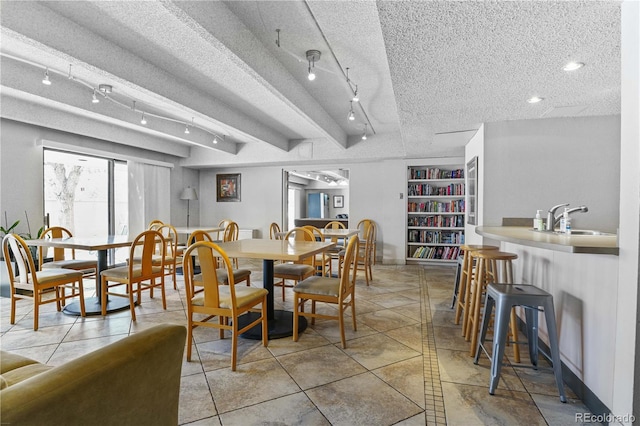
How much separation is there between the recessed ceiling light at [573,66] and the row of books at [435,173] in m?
4.13

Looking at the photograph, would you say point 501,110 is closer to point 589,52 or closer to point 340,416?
point 589,52

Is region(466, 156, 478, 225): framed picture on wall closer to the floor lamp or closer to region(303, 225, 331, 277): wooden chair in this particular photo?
region(303, 225, 331, 277): wooden chair

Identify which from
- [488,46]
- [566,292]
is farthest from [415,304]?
[488,46]

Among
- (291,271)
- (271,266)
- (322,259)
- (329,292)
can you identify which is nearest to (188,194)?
(322,259)

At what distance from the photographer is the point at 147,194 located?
22.2 feet

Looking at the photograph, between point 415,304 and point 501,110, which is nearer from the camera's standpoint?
point 501,110

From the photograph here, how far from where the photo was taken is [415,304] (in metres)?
3.77

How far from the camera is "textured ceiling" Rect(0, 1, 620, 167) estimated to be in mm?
1818

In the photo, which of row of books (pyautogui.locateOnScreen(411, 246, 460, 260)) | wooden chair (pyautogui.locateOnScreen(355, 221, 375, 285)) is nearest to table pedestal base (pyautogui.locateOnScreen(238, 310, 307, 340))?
wooden chair (pyautogui.locateOnScreen(355, 221, 375, 285))

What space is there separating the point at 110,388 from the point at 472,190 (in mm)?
4754

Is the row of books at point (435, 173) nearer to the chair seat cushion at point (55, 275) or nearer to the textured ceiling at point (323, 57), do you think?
the textured ceiling at point (323, 57)

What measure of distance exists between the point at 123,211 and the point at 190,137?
2.22m

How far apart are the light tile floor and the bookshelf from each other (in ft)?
10.7

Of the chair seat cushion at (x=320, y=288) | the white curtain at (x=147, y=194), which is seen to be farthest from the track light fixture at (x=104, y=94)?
the chair seat cushion at (x=320, y=288)
